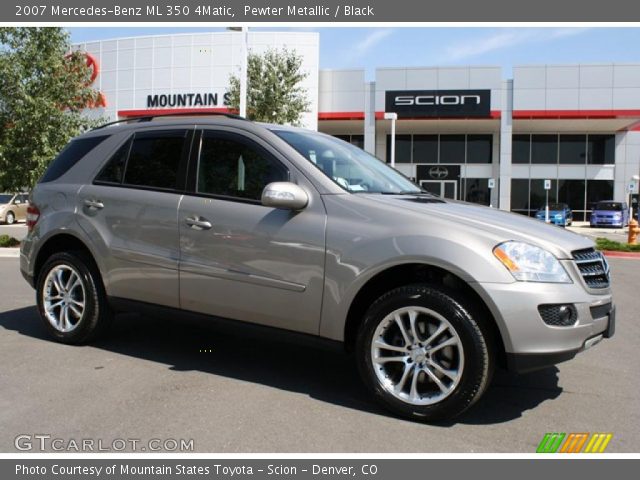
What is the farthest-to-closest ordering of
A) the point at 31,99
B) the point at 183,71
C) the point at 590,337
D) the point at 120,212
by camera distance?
the point at 183,71, the point at 31,99, the point at 120,212, the point at 590,337

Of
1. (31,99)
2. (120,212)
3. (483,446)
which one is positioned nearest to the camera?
(483,446)

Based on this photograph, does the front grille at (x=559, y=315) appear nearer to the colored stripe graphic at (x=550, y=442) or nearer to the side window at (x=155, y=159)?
the colored stripe graphic at (x=550, y=442)

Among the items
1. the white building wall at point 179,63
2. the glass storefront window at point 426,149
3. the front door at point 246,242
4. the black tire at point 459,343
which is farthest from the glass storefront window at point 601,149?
the black tire at point 459,343

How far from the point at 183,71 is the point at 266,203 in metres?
31.2

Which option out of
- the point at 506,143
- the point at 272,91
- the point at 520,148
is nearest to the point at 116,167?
the point at 272,91

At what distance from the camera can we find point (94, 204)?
15.6ft

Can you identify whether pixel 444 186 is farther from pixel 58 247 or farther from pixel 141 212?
pixel 141 212

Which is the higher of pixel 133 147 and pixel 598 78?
pixel 598 78

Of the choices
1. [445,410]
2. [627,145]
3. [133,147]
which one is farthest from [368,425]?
[627,145]

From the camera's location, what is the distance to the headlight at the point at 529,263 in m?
3.23

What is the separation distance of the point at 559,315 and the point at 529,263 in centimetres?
33

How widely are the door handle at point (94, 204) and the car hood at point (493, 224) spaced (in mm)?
2285

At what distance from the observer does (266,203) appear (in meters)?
3.75

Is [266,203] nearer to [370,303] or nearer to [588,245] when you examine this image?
[370,303]
